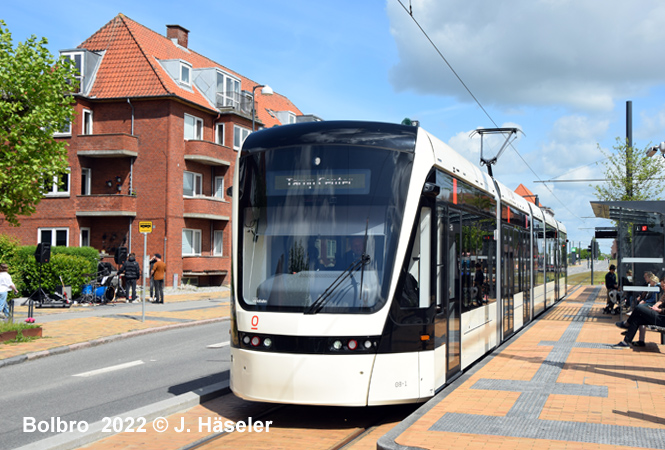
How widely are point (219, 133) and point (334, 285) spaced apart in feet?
119

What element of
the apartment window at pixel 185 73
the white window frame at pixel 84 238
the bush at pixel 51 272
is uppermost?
the apartment window at pixel 185 73

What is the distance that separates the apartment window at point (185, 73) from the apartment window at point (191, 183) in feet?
17.7

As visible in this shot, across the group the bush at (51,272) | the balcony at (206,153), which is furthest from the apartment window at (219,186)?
the bush at (51,272)

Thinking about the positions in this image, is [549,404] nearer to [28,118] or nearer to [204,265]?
[28,118]

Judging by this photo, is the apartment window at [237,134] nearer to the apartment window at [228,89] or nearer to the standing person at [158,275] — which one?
the apartment window at [228,89]

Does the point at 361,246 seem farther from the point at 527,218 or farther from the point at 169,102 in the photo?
the point at 169,102

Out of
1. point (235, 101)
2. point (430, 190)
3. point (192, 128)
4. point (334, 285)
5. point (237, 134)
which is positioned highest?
point (235, 101)

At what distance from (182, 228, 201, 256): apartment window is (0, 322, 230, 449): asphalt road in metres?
23.0

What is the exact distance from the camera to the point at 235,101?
4391 cm

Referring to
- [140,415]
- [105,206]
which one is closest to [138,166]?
[105,206]

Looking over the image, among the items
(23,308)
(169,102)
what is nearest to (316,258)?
(23,308)

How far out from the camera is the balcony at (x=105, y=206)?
1462 inches

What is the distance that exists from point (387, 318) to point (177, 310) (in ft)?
60.9

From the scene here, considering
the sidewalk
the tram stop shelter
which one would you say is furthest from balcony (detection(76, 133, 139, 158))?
the tram stop shelter
